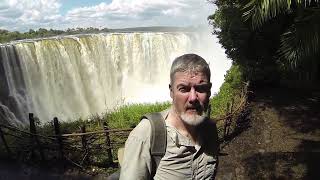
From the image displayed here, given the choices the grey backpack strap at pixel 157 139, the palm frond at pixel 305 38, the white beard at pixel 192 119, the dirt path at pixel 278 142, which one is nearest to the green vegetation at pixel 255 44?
the dirt path at pixel 278 142

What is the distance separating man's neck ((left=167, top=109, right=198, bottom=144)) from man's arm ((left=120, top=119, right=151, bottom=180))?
0.77 ft

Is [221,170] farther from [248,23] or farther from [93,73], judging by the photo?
[93,73]

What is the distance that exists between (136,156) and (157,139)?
15 cm

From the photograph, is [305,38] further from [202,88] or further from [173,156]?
[173,156]

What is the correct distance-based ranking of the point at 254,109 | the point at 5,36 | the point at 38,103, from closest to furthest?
the point at 254,109 → the point at 38,103 → the point at 5,36

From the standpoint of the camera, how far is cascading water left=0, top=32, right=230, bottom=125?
19234 mm

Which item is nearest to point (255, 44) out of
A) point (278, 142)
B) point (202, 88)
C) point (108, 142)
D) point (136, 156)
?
point (278, 142)

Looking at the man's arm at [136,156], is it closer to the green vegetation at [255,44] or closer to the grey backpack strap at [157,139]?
the grey backpack strap at [157,139]

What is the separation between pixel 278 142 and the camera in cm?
1048

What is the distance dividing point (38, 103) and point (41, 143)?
1131 centimetres

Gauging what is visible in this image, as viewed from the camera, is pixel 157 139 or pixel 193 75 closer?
pixel 157 139

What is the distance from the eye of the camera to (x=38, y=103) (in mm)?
20594

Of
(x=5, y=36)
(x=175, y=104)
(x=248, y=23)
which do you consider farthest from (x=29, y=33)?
(x=175, y=104)

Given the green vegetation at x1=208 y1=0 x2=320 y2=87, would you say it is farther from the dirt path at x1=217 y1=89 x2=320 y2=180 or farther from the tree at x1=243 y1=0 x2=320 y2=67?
the tree at x1=243 y1=0 x2=320 y2=67
